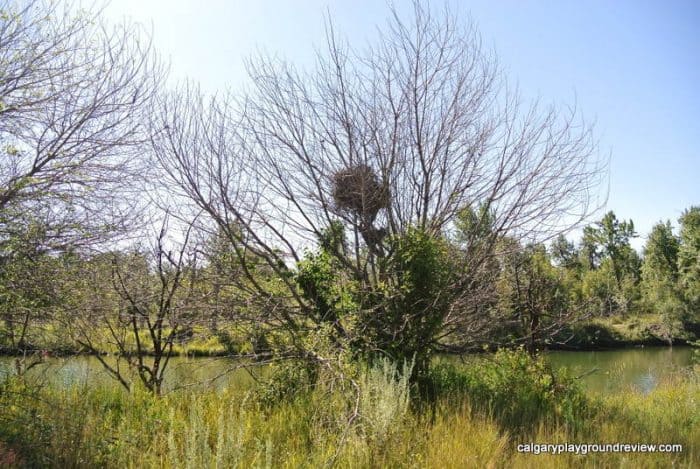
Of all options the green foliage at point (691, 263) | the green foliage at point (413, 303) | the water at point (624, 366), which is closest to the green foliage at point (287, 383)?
the green foliage at point (413, 303)

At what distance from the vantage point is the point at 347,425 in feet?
11.7

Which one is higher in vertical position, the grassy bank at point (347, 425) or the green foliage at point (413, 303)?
the green foliage at point (413, 303)

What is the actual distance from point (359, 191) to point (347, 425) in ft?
11.7

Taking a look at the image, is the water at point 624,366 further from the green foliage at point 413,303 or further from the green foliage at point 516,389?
the green foliage at point 413,303

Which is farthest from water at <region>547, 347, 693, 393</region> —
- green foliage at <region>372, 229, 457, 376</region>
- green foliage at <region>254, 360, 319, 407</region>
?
green foliage at <region>254, 360, 319, 407</region>

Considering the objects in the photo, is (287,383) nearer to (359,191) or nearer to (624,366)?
(359,191)

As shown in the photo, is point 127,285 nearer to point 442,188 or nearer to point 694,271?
point 442,188

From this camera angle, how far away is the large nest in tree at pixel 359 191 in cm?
652

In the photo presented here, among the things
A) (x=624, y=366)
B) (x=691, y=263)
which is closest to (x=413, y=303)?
(x=624, y=366)

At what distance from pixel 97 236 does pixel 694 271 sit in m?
34.3

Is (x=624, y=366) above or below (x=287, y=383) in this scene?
below

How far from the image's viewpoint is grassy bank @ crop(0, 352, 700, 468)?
A: 3.46 m

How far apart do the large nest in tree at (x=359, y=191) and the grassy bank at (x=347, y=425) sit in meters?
2.38

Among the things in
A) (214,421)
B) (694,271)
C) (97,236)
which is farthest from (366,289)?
(694,271)
